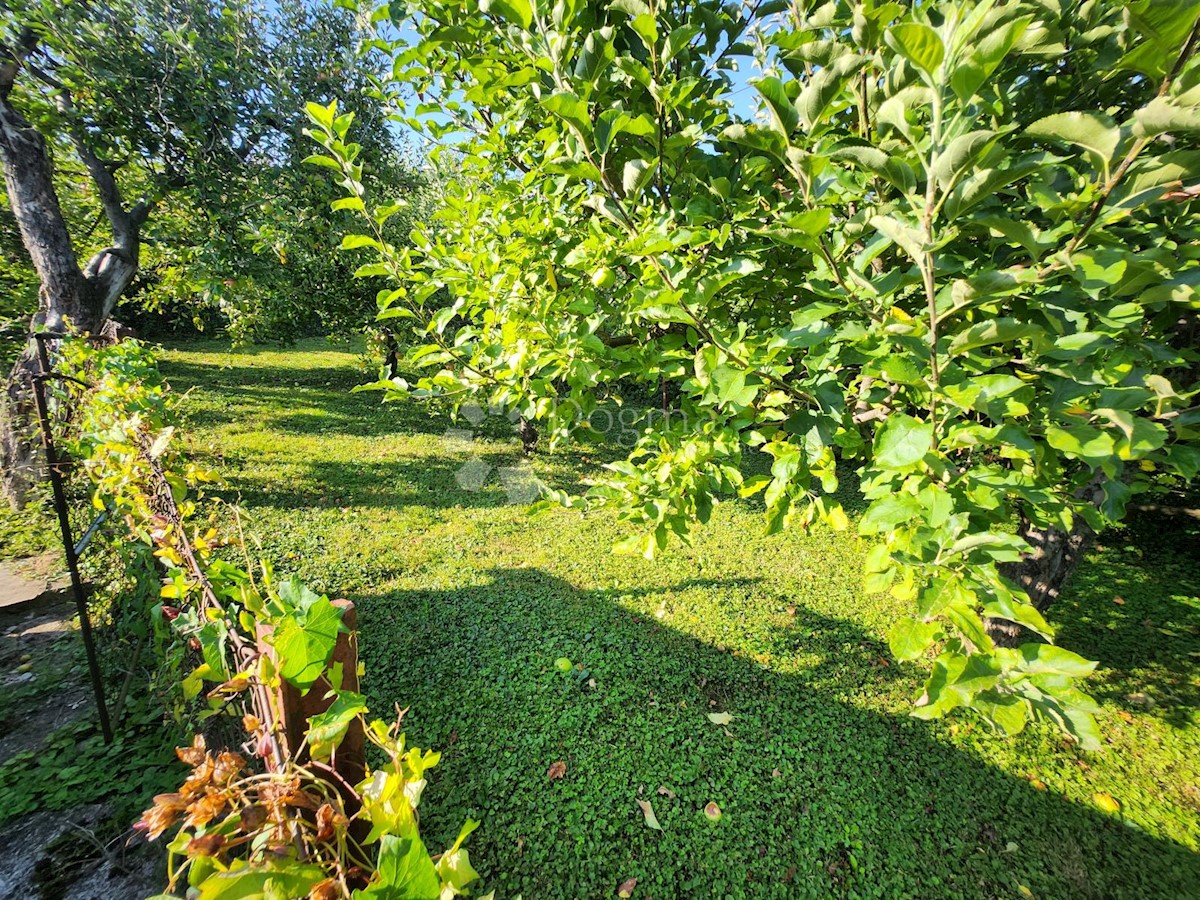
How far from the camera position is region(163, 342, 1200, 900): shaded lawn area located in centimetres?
267

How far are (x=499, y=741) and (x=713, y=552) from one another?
3.46 m

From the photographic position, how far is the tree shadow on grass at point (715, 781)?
2.60 m

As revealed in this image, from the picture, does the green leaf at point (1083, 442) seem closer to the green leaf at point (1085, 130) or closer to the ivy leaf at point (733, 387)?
the green leaf at point (1085, 130)

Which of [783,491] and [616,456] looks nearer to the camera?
[783,491]

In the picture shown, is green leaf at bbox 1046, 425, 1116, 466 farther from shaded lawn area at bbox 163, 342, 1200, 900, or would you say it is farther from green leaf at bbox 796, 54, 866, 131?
shaded lawn area at bbox 163, 342, 1200, 900

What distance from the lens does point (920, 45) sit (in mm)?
702

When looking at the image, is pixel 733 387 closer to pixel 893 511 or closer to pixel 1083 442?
pixel 893 511

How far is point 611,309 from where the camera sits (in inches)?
72.7

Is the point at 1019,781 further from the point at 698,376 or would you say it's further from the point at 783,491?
the point at 698,376

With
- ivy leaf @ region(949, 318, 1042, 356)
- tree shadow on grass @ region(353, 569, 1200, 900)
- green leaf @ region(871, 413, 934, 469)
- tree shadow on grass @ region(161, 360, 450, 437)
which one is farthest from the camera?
tree shadow on grass @ region(161, 360, 450, 437)

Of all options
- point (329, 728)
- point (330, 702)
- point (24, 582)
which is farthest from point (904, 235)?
point (24, 582)

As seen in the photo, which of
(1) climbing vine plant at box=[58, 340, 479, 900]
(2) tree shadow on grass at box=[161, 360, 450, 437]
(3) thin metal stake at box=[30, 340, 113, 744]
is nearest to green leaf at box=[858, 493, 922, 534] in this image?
(1) climbing vine plant at box=[58, 340, 479, 900]

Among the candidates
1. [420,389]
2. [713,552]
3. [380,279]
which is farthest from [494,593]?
[380,279]

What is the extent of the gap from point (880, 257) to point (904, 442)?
105 cm
